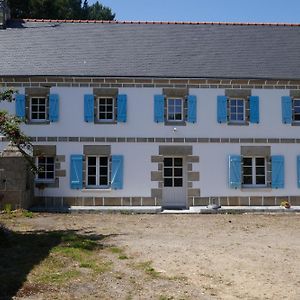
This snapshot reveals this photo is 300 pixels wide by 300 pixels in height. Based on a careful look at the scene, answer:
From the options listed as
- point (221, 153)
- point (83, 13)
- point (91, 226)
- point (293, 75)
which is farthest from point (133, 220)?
point (83, 13)

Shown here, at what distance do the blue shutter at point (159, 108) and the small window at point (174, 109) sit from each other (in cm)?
34

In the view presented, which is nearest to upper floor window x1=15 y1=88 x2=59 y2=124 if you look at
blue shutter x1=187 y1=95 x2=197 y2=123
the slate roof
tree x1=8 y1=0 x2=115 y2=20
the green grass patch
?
the slate roof

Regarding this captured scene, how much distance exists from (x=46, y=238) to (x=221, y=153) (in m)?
8.14

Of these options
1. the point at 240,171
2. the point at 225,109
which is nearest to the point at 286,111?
the point at 225,109

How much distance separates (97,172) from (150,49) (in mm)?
5331

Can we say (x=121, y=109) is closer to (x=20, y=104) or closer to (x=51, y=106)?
(x=51, y=106)

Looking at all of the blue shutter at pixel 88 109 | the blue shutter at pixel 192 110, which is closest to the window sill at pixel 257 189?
the blue shutter at pixel 192 110

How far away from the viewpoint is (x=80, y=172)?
16.1m

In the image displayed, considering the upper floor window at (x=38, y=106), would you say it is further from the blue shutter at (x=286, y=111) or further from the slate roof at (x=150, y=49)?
the blue shutter at (x=286, y=111)

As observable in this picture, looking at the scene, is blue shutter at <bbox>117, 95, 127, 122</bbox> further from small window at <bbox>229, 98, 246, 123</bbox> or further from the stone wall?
small window at <bbox>229, 98, 246, 123</bbox>

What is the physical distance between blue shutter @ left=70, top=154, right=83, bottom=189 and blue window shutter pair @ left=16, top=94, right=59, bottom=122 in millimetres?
1533

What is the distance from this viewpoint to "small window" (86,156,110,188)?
1634cm

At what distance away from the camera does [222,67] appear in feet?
56.1

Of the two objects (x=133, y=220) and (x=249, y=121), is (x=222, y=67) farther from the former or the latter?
(x=133, y=220)
